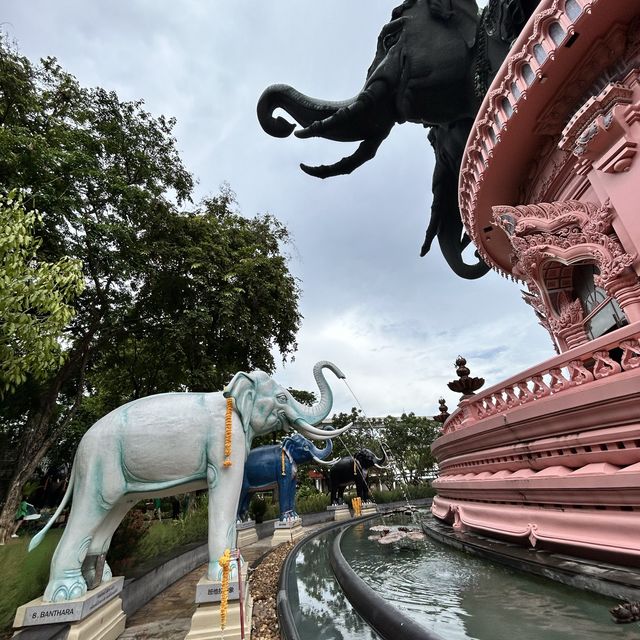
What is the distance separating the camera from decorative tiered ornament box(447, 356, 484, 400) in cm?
793

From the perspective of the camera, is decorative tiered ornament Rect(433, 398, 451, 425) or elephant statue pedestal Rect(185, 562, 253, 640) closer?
elephant statue pedestal Rect(185, 562, 253, 640)

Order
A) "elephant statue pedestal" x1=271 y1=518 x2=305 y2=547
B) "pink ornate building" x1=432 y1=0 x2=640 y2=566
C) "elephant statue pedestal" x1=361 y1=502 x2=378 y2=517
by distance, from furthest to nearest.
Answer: "elephant statue pedestal" x1=361 y1=502 x2=378 y2=517
"elephant statue pedestal" x1=271 y1=518 x2=305 y2=547
"pink ornate building" x1=432 y1=0 x2=640 y2=566

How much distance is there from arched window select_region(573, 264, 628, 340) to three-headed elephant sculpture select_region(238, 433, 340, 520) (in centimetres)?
703

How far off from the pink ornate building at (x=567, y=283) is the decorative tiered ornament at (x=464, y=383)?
0.63 metres

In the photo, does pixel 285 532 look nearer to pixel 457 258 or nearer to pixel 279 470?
pixel 279 470

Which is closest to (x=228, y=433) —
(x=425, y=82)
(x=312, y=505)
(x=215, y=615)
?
(x=215, y=615)

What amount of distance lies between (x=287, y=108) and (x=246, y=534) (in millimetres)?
13569

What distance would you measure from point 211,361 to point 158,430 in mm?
9668

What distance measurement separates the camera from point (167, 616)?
4906 millimetres

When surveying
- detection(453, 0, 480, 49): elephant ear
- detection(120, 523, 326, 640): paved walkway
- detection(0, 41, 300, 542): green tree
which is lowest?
detection(120, 523, 326, 640): paved walkway

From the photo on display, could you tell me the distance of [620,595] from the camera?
10.2ft

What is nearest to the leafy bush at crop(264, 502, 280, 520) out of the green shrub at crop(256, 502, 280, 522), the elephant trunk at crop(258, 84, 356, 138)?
the green shrub at crop(256, 502, 280, 522)

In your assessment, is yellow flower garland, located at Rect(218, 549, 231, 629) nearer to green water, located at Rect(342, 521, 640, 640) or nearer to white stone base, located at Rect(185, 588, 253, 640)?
white stone base, located at Rect(185, 588, 253, 640)

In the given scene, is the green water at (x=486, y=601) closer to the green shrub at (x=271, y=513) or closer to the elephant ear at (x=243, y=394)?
the elephant ear at (x=243, y=394)
